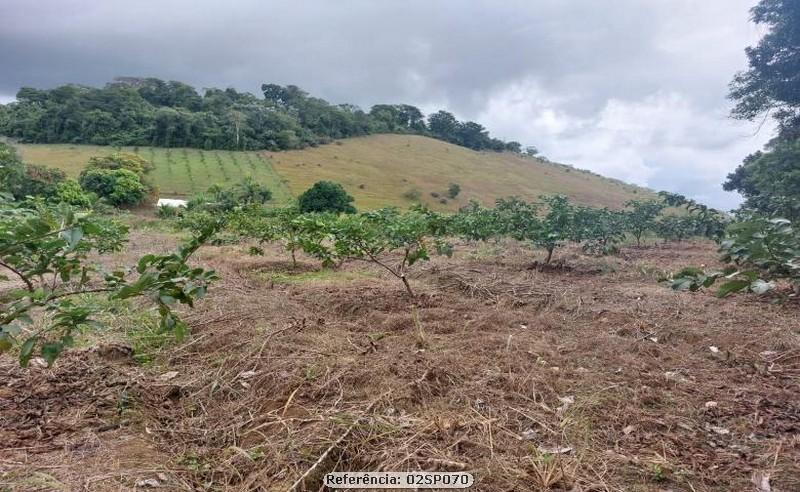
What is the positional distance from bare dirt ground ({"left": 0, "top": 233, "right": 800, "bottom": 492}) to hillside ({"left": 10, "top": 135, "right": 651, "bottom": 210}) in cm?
3038

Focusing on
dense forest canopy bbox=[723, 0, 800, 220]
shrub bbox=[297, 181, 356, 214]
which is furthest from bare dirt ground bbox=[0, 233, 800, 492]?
shrub bbox=[297, 181, 356, 214]

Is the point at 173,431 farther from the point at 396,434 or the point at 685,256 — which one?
the point at 685,256

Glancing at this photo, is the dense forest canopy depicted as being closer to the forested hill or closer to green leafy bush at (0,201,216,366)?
green leafy bush at (0,201,216,366)

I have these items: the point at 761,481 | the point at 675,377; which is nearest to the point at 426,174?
the point at 675,377

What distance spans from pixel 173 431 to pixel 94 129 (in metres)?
55.0

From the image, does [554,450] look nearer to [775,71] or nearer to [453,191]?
[775,71]

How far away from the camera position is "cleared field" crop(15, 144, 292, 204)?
37156mm

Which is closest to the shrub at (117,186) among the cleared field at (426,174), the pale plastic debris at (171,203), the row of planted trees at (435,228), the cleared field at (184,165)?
the pale plastic debris at (171,203)

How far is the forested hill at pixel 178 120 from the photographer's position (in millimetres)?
47250

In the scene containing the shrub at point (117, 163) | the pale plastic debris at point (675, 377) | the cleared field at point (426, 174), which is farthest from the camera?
the cleared field at point (426, 174)

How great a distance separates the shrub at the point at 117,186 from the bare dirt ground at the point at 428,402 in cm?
2852

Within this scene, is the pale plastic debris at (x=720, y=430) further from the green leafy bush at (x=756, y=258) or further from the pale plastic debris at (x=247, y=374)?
the pale plastic debris at (x=247, y=374)

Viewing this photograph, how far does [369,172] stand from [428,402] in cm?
4538

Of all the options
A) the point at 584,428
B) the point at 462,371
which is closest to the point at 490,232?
the point at 462,371
